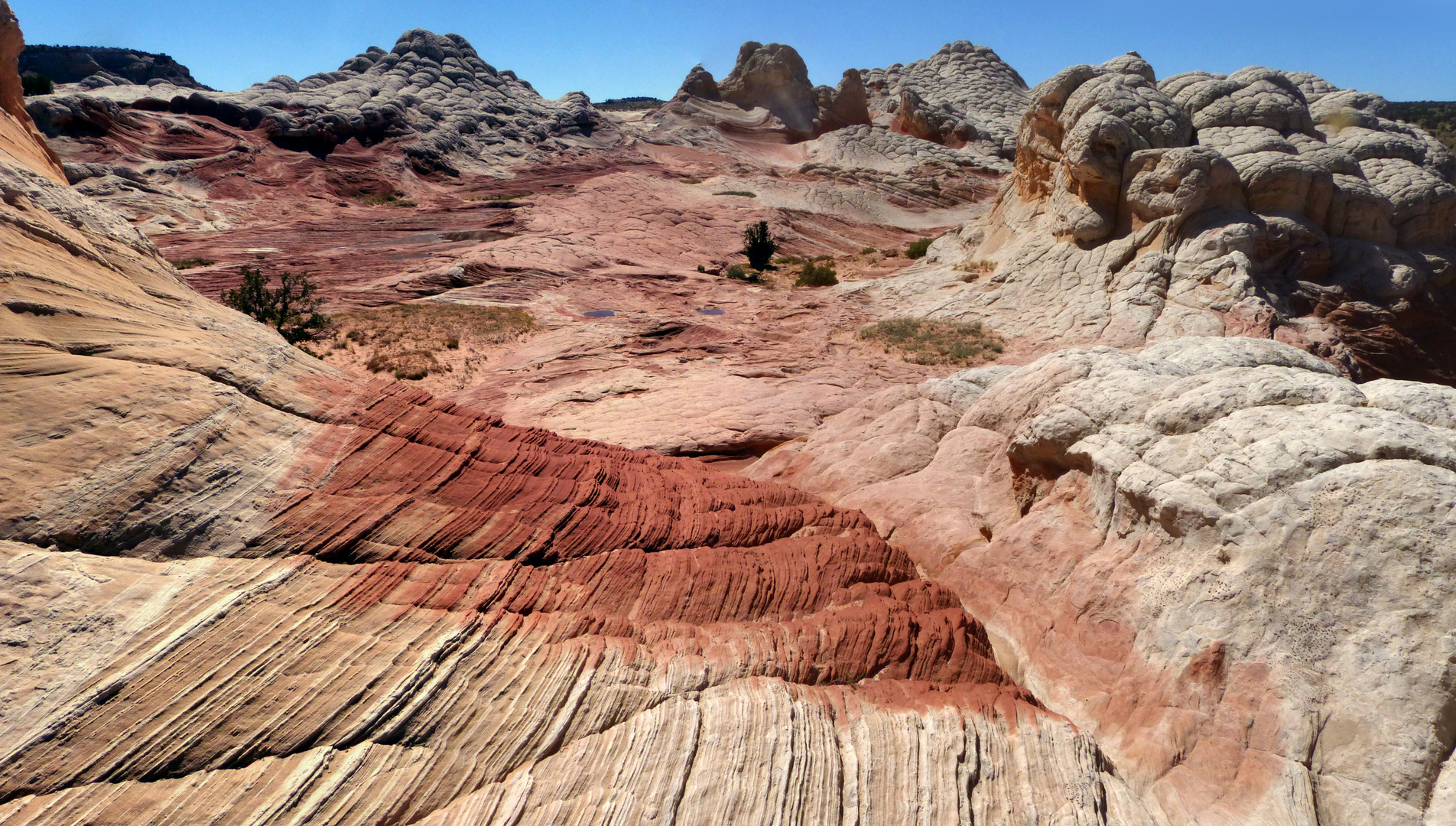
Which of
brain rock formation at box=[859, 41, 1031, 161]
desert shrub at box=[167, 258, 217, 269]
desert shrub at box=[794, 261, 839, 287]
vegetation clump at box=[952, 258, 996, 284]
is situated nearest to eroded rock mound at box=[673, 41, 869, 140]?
brain rock formation at box=[859, 41, 1031, 161]

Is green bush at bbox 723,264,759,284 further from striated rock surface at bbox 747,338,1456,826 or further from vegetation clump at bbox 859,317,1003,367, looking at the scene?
striated rock surface at bbox 747,338,1456,826

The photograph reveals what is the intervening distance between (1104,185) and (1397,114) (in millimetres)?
59813

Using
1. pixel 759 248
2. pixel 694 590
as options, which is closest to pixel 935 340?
pixel 759 248

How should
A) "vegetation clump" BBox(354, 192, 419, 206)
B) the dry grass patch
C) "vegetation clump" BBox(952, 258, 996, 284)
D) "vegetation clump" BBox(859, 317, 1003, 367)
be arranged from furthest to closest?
1. "vegetation clump" BBox(354, 192, 419, 206)
2. "vegetation clump" BBox(952, 258, 996, 284)
3. "vegetation clump" BBox(859, 317, 1003, 367)
4. the dry grass patch

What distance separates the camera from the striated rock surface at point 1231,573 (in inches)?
162

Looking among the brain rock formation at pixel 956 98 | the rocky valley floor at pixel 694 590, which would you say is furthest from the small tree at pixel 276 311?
the brain rock formation at pixel 956 98

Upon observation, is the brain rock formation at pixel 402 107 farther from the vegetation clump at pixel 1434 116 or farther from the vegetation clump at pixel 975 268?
the vegetation clump at pixel 1434 116

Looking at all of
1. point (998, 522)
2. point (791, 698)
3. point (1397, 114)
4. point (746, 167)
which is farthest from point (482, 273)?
point (1397, 114)

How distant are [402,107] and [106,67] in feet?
152

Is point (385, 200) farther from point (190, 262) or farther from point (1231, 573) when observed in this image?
point (1231, 573)

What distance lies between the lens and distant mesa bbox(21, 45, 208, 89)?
5975cm

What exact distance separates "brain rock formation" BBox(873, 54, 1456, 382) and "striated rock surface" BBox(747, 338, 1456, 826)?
9.21 meters

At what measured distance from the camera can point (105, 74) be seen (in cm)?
5753

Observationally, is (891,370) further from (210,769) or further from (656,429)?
(210,769)
